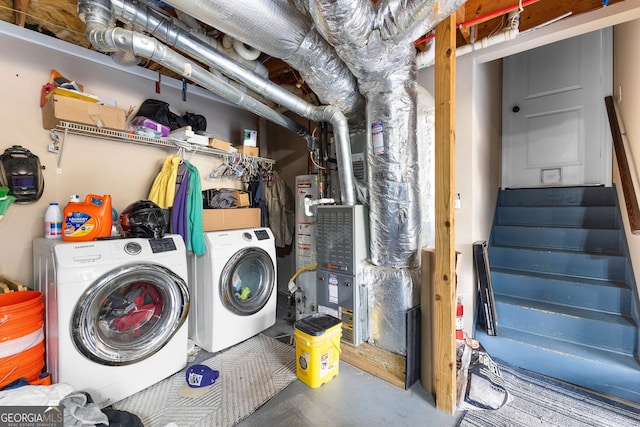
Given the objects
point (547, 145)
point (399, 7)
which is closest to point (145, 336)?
point (399, 7)

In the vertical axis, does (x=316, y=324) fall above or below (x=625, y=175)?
below

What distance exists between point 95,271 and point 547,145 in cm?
430

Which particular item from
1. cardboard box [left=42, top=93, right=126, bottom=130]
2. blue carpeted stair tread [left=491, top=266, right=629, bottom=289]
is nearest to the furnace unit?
blue carpeted stair tread [left=491, top=266, right=629, bottom=289]

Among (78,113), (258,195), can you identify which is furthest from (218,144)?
(78,113)

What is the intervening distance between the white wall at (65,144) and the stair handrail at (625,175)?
376 cm

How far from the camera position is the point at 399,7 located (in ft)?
4.84

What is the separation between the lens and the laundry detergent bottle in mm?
1697

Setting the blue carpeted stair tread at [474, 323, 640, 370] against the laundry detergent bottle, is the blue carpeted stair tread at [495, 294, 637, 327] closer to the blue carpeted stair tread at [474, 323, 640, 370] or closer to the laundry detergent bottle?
the blue carpeted stair tread at [474, 323, 640, 370]

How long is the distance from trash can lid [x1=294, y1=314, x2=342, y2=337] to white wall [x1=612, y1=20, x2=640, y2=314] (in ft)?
7.60

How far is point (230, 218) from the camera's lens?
99.4 inches

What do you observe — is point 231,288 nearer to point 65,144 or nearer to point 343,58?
point 65,144

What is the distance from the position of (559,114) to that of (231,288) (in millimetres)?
3905

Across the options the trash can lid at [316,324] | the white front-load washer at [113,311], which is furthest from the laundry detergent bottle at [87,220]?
the trash can lid at [316,324]

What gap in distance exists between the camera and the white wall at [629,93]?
2074 millimetres
